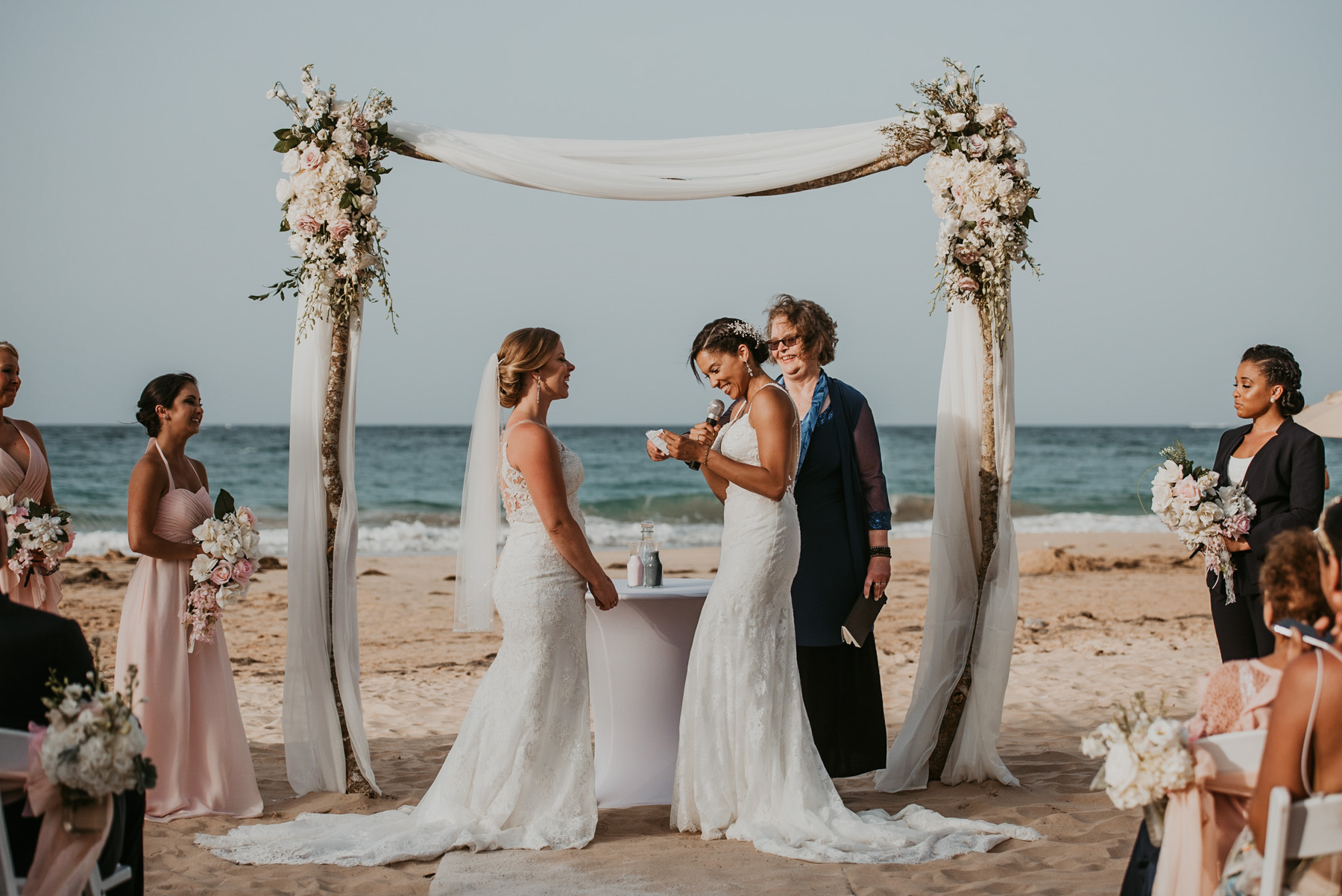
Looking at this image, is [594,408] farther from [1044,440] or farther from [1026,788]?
[1026,788]

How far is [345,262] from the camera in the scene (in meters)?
5.08

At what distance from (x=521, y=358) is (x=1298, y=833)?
10.1ft

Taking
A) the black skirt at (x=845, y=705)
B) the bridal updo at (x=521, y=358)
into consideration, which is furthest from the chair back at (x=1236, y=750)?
the bridal updo at (x=521, y=358)

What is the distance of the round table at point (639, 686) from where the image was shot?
4.96 meters

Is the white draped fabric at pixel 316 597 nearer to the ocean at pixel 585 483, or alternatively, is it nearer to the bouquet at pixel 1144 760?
the bouquet at pixel 1144 760

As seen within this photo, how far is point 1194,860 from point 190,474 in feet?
14.5

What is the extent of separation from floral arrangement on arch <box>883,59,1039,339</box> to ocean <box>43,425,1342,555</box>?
15.1 meters

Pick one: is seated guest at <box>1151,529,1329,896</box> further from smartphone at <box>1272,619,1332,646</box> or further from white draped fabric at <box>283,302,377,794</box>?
white draped fabric at <box>283,302,377,794</box>

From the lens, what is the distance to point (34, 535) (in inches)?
193

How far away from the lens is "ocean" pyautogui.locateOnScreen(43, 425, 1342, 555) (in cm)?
2356

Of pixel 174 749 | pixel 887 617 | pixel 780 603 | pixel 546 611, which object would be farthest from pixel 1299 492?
pixel 887 617

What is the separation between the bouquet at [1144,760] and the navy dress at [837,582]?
2.43m

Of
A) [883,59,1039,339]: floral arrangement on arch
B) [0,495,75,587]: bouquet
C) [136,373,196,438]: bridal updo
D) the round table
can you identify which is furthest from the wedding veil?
[883,59,1039,339]: floral arrangement on arch

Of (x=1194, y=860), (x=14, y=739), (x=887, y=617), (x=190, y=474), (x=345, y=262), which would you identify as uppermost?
(x=345, y=262)
